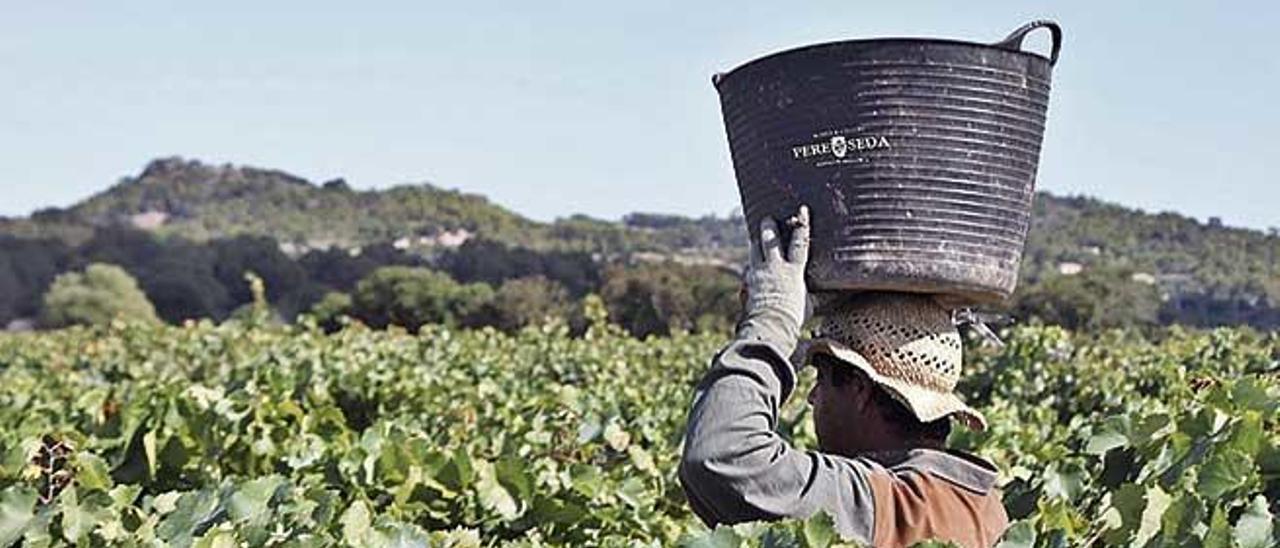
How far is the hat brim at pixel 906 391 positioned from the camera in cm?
292

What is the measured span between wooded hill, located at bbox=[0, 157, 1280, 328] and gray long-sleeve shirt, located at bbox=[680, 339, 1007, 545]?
1237 inches

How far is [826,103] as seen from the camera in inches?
119

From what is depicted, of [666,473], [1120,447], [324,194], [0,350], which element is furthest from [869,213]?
[324,194]

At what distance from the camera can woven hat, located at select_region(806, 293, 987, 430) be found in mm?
2947

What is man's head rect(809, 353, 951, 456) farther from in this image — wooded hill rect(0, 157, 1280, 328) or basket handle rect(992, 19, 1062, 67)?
wooded hill rect(0, 157, 1280, 328)

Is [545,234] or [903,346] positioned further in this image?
[545,234]

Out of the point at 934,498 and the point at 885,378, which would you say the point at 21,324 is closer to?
the point at 885,378

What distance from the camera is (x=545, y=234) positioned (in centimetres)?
10819

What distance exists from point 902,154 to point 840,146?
101 millimetres

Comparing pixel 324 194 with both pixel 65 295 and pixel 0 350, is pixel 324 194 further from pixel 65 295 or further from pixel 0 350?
pixel 0 350

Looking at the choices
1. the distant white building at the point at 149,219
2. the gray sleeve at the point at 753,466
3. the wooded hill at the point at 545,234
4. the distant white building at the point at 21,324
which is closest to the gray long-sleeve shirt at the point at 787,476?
the gray sleeve at the point at 753,466

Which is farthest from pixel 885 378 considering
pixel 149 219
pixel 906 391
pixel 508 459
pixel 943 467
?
pixel 149 219

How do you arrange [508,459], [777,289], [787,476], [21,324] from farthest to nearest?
[21,324] < [508,459] < [777,289] < [787,476]

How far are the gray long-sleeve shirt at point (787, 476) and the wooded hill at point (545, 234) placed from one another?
3142cm
